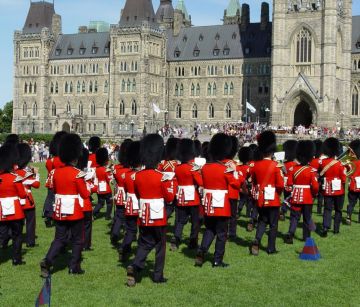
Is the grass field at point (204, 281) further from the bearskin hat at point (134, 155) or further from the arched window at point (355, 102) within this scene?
the arched window at point (355, 102)

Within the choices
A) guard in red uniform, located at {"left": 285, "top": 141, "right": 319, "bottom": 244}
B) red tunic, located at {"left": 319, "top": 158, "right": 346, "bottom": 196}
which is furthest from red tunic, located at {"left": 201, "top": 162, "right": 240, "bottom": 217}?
red tunic, located at {"left": 319, "top": 158, "right": 346, "bottom": 196}

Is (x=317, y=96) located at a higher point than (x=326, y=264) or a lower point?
higher

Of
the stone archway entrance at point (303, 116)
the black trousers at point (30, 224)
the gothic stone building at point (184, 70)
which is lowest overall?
the black trousers at point (30, 224)

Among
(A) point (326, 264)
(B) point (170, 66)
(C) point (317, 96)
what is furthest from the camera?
(B) point (170, 66)

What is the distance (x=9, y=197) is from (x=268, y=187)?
5.49 metres

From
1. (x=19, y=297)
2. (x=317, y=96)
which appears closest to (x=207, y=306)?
(x=19, y=297)

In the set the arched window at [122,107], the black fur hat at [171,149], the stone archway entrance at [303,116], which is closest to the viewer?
the black fur hat at [171,149]

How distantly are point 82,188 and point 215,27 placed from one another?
267 feet

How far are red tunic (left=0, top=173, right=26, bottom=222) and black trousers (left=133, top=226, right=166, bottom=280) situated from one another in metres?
2.83

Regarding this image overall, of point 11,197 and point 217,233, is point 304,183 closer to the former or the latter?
point 217,233

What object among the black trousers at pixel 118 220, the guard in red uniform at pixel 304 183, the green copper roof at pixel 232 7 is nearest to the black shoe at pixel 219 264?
the black trousers at pixel 118 220

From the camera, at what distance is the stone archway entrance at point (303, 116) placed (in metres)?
75.4

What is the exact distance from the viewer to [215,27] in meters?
92.5

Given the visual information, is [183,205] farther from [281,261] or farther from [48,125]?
[48,125]
